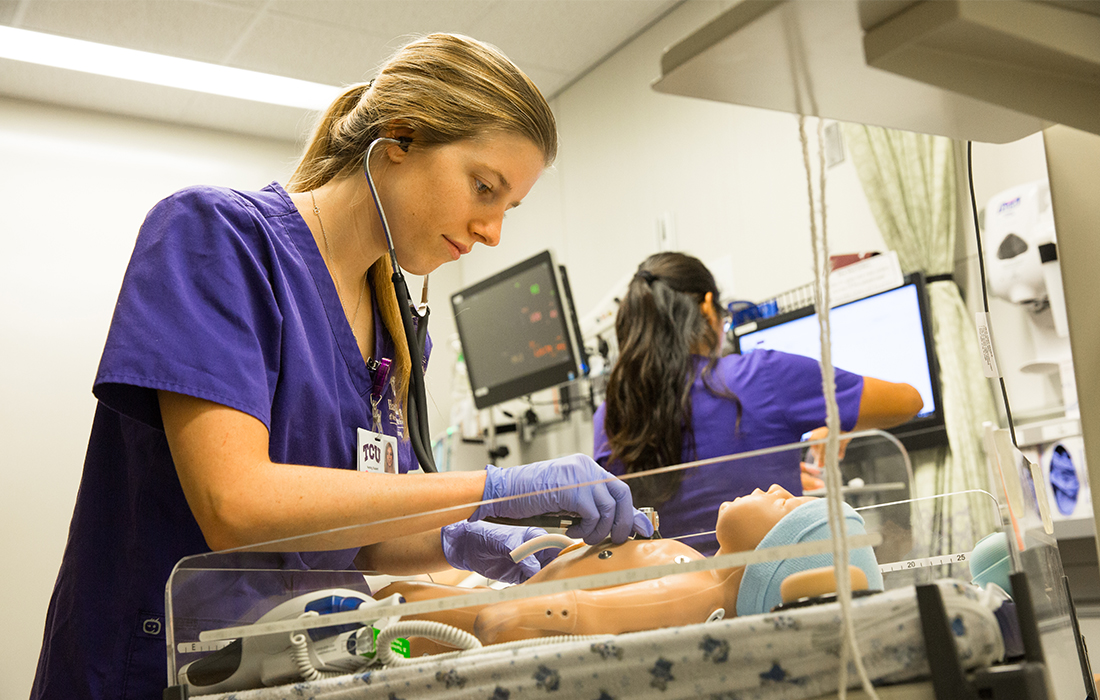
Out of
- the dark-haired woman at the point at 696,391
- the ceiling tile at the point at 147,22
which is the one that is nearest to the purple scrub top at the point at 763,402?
the dark-haired woman at the point at 696,391

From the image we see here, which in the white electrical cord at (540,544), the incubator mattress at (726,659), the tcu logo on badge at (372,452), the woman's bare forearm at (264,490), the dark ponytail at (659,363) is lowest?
the incubator mattress at (726,659)

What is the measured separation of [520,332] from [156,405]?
9.16ft

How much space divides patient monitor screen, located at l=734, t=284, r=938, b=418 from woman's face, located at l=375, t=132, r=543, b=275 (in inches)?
54.4

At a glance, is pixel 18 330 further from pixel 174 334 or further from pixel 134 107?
pixel 174 334

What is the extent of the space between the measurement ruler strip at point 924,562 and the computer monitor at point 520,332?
2.81 metres

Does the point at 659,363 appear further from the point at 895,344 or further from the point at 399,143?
the point at 399,143

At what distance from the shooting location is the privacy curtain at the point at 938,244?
239 centimetres

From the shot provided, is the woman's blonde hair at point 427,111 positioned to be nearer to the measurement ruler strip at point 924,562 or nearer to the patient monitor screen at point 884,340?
the measurement ruler strip at point 924,562

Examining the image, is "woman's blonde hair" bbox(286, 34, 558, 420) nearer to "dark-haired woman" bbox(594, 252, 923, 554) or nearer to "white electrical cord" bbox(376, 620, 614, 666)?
"white electrical cord" bbox(376, 620, 614, 666)

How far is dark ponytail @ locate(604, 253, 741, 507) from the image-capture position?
223 centimetres

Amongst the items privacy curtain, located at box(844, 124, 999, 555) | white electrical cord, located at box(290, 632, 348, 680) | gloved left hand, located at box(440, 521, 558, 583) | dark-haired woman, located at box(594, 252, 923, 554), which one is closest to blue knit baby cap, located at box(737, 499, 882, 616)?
gloved left hand, located at box(440, 521, 558, 583)

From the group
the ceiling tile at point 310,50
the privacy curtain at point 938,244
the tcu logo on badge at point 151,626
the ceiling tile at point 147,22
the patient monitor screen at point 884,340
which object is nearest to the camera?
the tcu logo on badge at point 151,626

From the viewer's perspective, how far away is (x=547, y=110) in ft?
4.28

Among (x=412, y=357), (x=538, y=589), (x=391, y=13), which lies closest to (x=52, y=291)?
(x=391, y=13)
